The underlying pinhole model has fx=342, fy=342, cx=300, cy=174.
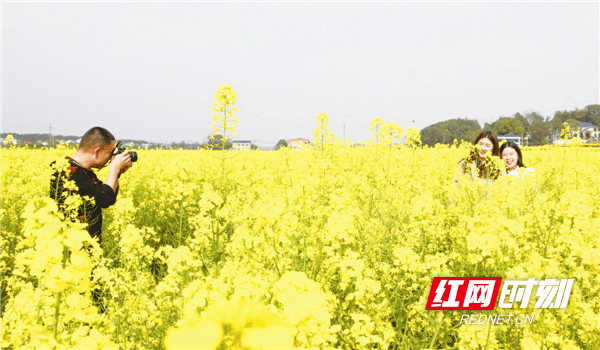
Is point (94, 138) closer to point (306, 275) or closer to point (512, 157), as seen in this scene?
point (306, 275)

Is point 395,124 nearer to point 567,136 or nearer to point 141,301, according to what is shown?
point 567,136

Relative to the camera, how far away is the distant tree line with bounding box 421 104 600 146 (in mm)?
41156

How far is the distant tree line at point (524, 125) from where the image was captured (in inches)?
1620

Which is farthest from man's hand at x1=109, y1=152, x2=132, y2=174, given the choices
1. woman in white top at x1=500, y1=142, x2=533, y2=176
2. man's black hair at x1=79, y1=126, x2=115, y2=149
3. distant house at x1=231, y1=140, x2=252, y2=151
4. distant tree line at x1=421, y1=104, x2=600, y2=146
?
distant tree line at x1=421, y1=104, x2=600, y2=146

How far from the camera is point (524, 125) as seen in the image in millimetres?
59188

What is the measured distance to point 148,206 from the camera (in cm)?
528

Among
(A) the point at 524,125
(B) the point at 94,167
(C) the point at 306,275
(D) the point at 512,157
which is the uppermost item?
(A) the point at 524,125

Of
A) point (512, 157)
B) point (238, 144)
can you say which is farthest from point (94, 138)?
point (512, 157)

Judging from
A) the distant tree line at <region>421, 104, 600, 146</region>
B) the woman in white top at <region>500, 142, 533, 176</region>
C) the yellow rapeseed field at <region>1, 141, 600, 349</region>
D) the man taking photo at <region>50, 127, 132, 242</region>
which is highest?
the distant tree line at <region>421, 104, 600, 146</region>

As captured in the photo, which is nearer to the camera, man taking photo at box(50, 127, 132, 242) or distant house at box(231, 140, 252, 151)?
man taking photo at box(50, 127, 132, 242)

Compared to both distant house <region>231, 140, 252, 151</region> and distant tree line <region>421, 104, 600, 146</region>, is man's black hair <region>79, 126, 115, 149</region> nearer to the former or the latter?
distant house <region>231, 140, 252, 151</region>

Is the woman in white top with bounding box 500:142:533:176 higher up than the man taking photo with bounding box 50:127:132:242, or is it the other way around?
the woman in white top with bounding box 500:142:533:176

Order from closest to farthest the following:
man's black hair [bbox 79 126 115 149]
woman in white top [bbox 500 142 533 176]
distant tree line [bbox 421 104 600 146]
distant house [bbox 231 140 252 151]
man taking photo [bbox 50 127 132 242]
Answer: man taking photo [bbox 50 127 132 242] < man's black hair [bbox 79 126 115 149] < distant house [bbox 231 140 252 151] < woman in white top [bbox 500 142 533 176] < distant tree line [bbox 421 104 600 146]

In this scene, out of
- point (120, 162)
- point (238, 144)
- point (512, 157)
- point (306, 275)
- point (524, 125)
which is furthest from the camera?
point (524, 125)
